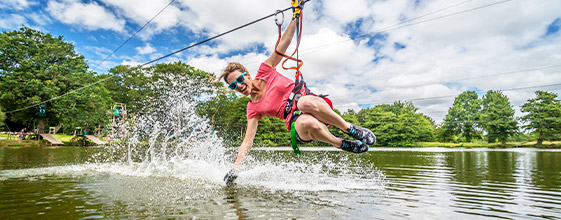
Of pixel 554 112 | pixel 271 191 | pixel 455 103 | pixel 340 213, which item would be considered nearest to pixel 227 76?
pixel 271 191

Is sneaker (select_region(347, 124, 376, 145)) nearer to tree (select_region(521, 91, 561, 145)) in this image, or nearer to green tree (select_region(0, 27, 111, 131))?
green tree (select_region(0, 27, 111, 131))

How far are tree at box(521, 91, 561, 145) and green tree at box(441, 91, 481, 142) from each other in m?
7.21

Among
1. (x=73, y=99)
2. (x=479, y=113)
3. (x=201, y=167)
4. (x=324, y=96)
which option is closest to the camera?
(x=324, y=96)

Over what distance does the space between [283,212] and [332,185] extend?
186 centimetres

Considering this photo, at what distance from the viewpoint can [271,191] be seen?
3.99 metres

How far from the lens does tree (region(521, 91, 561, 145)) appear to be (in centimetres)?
3953

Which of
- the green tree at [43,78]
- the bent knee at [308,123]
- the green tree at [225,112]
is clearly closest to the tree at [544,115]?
the green tree at [225,112]

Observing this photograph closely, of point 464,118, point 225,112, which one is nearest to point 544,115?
point 464,118

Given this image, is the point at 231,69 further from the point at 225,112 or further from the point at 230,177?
the point at 225,112

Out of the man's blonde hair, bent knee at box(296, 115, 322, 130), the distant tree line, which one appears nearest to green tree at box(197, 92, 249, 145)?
the distant tree line

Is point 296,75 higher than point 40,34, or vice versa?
point 40,34

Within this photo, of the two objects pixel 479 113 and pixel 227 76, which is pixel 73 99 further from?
pixel 479 113

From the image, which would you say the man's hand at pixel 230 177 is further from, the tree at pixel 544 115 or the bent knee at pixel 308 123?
the tree at pixel 544 115

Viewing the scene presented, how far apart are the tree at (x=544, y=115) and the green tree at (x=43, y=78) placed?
5529cm
